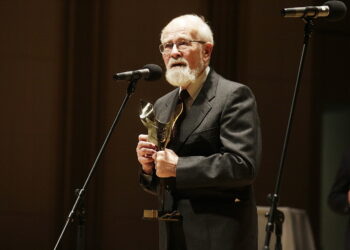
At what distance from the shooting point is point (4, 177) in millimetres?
5086

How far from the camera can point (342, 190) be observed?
436 cm

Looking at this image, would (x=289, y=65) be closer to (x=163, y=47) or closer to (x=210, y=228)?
(x=163, y=47)

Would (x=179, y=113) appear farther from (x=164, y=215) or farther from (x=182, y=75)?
(x=164, y=215)

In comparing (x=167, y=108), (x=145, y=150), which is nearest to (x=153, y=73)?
(x=167, y=108)

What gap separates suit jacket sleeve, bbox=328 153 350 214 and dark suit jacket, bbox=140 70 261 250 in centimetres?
145

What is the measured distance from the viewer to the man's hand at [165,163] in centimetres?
292

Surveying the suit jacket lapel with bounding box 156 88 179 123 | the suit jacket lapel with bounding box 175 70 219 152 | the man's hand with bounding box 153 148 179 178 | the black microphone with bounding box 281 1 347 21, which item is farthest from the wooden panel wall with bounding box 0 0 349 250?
the black microphone with bounding box 281 1 347 21

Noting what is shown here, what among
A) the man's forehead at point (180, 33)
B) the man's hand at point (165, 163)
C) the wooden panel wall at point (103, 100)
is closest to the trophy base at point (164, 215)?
the man's hand at point (165, 163)

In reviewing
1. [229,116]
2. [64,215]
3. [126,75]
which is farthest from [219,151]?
[64,215]

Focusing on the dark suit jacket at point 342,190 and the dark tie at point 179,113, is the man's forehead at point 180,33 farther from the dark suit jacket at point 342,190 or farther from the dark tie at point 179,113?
the dark suit jacket at point 342,190

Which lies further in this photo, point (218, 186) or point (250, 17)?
point (250, 17)

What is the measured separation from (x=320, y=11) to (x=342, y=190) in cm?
179

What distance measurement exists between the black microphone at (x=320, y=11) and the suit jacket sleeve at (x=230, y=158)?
0.42 meters

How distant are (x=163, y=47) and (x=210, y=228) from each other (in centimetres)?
90
